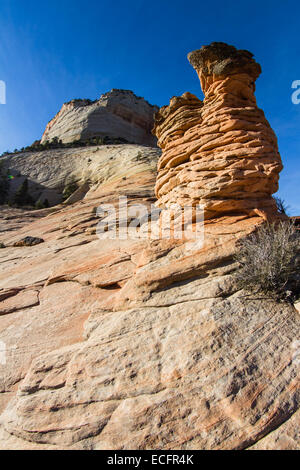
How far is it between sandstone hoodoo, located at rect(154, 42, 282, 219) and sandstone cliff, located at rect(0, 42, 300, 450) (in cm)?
6

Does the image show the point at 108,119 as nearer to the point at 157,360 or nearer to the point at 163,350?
the point at 163,350

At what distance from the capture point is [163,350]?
3.37 metres

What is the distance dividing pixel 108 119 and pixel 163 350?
2324 inches

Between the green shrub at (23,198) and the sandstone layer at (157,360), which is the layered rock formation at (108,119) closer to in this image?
the green shrub at (23,198)

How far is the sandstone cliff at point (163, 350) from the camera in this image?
2654mm

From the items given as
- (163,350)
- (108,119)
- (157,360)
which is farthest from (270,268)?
(108,119)

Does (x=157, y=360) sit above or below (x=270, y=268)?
below

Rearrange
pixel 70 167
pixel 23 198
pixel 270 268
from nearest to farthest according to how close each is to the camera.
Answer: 1. pixel 270 268
2. pixel 23 198
3. pixel 70 167

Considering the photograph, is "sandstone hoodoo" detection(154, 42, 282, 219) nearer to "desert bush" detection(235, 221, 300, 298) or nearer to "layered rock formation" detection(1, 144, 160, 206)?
"desert bush" detection(235, 221, 300, 298)

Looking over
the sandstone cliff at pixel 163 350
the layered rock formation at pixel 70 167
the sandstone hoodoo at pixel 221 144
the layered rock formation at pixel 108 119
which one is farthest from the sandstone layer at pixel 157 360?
the layered rock formation at pixel 108 119

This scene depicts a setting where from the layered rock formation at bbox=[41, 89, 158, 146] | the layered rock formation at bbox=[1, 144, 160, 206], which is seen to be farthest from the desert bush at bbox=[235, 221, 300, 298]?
the layered rock formation at bbox=[41, 89, 158, 146]

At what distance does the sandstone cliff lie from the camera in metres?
2.65

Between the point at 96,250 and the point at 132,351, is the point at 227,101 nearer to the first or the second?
the point at 96,250
